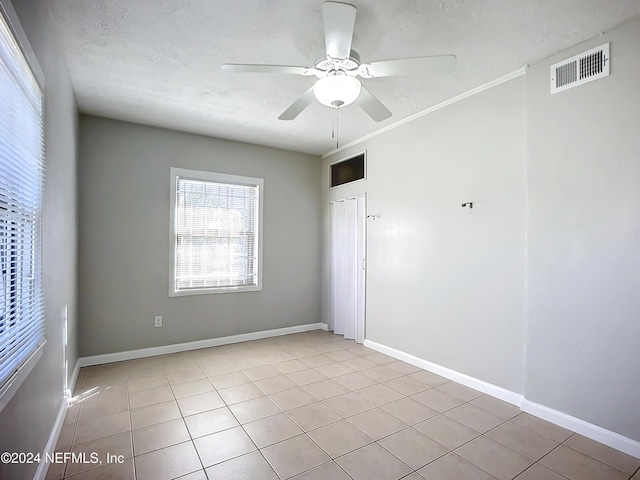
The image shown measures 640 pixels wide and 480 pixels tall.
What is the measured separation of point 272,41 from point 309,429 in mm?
2651

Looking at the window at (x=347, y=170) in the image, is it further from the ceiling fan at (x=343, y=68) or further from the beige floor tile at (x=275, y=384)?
the beige floor tile at (x=275, y=384)

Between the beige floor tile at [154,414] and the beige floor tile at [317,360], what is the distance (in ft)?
4.63

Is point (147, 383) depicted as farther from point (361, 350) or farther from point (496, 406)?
point (496, 406)

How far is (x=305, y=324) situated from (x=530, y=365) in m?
3.06

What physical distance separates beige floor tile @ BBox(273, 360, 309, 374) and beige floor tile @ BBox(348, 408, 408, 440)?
1081 mm

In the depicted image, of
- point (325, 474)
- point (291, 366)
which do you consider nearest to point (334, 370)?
point (291, 366)

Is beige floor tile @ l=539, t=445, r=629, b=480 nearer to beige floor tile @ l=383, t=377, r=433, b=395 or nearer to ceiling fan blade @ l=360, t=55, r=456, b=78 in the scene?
beige floor tile @ l=383, t=377, r=433, b=395

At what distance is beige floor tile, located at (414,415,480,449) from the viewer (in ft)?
7.16

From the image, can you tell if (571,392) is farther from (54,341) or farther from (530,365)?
(54,341)

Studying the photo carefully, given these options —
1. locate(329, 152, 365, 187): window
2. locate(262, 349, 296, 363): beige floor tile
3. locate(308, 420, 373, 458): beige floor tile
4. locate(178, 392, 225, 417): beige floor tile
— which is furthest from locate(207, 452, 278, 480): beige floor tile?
locate(329, 152, 365, 187): window

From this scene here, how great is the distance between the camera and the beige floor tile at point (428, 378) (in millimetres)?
3121

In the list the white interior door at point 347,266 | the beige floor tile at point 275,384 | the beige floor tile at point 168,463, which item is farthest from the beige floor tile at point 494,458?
the white interior door at point 347,266

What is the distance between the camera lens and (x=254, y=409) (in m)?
2.60

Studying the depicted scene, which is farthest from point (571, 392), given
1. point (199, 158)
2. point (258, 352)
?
point (199, 158)
